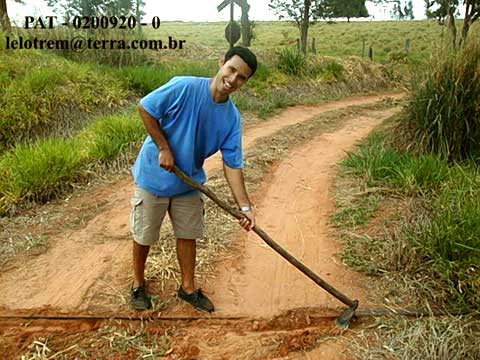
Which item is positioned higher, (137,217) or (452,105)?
(452,105)

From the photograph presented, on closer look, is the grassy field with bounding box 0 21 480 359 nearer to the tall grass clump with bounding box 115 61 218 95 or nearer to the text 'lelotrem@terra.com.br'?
the tall grass clump with bounding box 115 61 218 95

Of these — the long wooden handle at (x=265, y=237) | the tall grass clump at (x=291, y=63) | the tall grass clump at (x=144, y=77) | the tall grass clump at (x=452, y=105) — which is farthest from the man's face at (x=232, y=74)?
the tall grass clump at (x=291, y=63)

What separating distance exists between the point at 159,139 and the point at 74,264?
56.7 inches

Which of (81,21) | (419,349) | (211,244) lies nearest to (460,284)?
(419,349)

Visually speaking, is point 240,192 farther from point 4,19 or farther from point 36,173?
point 4,19

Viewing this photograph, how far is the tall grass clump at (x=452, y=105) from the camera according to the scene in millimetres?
5047

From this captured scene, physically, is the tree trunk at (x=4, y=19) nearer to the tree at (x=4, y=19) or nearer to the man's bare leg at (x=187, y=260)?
the tree at (x=4, y=19)

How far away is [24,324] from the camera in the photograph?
283 centimetres

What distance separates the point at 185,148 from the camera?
2.58 meters

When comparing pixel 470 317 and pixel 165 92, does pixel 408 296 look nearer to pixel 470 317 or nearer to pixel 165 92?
pixel 470 317

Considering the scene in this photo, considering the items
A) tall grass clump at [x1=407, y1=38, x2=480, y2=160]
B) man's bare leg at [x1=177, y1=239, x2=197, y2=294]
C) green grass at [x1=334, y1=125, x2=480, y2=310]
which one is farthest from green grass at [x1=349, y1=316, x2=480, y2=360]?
tall grass clump at [x1=407, y1=38, x2=480, y2=160]

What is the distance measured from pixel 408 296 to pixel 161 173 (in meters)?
1.65

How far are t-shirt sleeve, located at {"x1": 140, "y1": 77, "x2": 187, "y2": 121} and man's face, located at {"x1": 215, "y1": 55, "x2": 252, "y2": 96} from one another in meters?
0.19

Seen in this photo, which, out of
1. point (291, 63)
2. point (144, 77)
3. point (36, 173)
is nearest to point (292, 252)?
point (36, 173)
